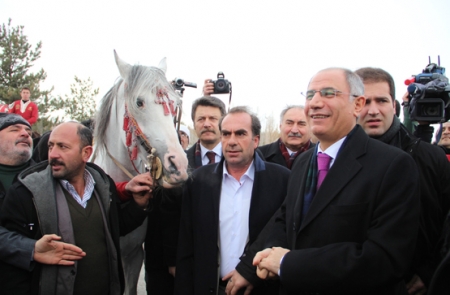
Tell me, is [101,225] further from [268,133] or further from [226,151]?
[268,133]

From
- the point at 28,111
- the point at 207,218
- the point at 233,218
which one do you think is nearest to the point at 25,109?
the point at 28,111

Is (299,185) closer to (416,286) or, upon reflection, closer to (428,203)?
(428,203)

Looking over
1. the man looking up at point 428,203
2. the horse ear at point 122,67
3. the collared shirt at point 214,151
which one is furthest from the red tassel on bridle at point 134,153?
the man looking up at point 428,203

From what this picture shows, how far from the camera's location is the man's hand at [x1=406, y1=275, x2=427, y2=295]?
2.18m

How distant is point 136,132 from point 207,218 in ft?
3.21

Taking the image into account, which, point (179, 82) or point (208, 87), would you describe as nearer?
point (179, 82)

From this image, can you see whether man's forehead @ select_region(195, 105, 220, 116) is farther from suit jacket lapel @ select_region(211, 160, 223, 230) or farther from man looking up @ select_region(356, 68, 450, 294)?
man looking up @ select_region(356, 68, 450, 294)

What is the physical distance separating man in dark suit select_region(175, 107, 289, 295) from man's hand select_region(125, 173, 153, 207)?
0.30 metres

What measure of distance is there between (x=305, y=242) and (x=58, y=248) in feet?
4.89

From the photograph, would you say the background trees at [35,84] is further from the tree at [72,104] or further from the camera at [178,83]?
the camera at [178,83]

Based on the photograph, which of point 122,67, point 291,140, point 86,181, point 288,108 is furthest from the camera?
point 288,108

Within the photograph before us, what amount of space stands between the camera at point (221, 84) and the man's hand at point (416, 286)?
2728mm

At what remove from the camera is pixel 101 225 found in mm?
2447

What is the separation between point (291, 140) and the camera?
4.30 m
